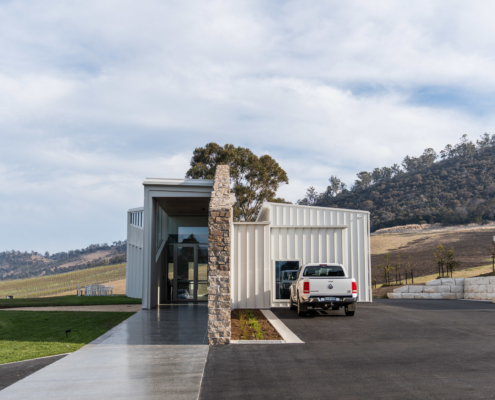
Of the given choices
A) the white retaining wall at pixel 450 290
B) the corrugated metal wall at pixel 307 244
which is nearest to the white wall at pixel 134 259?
the corrugated metal wall at pixel 307 244

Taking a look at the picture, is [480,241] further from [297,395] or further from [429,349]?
[297,395]

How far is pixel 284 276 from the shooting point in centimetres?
1694

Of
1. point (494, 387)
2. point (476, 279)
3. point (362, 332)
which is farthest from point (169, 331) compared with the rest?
point (476, 279)

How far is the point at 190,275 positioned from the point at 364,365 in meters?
12.6

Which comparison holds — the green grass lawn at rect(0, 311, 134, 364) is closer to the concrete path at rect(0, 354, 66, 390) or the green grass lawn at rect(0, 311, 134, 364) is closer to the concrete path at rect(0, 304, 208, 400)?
the concrete path at rect(0, 354, 66, 390)

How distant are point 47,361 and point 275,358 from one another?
3.64 m

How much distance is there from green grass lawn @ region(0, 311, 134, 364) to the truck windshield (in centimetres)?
558

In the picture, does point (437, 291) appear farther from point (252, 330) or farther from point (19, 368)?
point (19, 368)

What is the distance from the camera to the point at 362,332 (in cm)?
1009

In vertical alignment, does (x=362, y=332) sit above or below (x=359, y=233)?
below

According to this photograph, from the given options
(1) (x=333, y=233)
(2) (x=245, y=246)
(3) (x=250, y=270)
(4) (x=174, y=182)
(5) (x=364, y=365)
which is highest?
(4) (x=174, y=182)

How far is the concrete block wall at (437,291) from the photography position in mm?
22484

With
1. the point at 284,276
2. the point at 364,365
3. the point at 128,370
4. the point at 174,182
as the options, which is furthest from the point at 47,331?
the point at 284,276

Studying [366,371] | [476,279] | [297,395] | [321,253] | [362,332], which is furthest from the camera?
[476,279]
